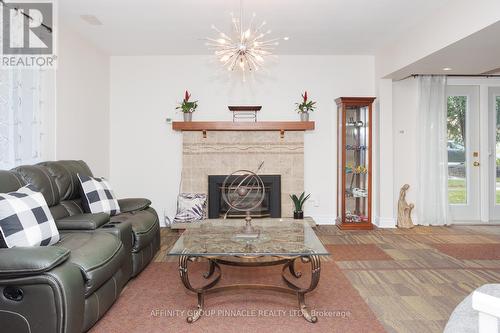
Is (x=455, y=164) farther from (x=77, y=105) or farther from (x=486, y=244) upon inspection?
(x=77, y=105)

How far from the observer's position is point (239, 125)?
188 inches

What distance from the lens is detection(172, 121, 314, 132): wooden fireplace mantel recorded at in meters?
4.77

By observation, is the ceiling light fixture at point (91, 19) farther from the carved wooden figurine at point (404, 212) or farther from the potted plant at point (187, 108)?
the carved wooden figurine at point (404, 212)

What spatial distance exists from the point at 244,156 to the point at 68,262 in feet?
10.9

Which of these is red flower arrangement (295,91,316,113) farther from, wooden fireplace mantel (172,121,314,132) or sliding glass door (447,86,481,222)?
sliding glass door (447,86,481,222)

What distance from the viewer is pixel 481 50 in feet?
11.2

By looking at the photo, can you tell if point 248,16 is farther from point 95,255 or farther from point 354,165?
point 95,255

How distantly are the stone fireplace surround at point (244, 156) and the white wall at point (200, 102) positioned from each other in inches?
7.8

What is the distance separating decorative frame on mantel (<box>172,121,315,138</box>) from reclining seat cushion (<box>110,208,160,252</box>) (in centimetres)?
168

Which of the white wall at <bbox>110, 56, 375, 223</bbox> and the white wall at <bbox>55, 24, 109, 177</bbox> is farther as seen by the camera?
the white wall at <bbox>110, 56, 375, 223</bbox>

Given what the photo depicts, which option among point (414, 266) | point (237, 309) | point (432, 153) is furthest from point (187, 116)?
point (432, 153)

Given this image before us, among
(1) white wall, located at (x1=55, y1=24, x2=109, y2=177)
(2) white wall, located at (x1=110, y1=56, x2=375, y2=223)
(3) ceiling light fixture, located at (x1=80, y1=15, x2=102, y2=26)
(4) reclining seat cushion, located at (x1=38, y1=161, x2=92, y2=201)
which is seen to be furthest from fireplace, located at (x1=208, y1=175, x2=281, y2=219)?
(3) ceiling light fixture, located at (x1=80, y1=15, x2=102, y2=26)

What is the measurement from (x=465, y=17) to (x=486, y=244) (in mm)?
2647

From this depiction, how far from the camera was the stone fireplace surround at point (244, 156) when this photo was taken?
4922 millimetres
